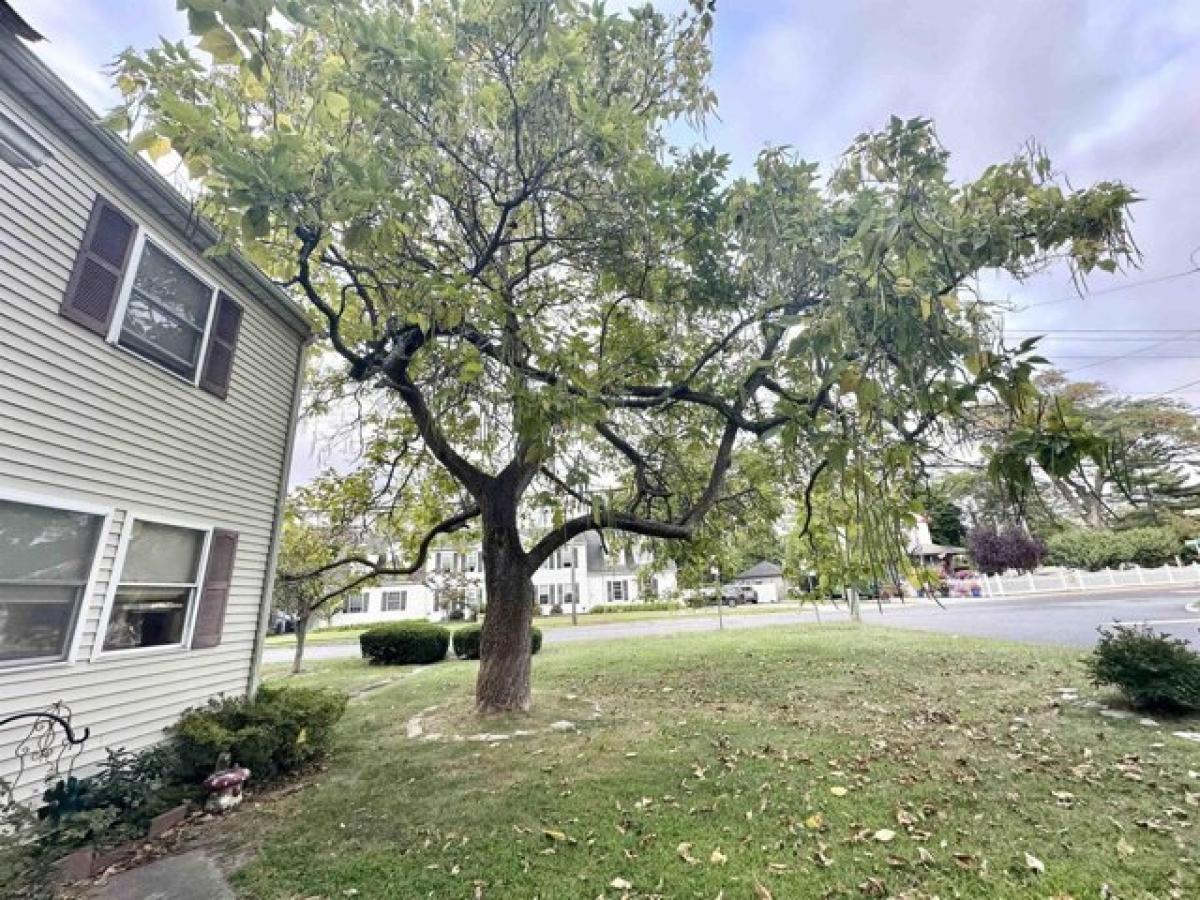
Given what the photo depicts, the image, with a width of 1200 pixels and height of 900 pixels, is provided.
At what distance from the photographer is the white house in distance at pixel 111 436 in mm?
4266

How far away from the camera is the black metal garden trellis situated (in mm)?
4152

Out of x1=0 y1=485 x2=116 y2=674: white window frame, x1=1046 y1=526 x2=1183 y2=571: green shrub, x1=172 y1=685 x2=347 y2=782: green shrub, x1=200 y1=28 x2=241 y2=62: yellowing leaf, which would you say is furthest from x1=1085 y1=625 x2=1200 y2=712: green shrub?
x1=1046 y1=526 x2=1183 y2=571: green shrub

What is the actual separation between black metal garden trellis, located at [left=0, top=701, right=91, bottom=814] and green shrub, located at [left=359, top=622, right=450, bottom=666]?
10101mm

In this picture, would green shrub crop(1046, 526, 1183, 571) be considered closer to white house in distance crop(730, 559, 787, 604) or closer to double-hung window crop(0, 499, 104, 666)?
white house in distance crop(730, 559, 787, 604)

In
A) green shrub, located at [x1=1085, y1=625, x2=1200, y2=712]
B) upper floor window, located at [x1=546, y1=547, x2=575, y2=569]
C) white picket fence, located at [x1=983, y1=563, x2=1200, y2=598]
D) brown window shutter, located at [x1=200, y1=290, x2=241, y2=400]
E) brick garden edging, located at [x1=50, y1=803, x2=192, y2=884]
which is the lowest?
brick garden edging, located at [x1=50, y1=803, x2=192, y2=884]

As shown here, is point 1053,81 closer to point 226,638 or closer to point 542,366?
point 542,366

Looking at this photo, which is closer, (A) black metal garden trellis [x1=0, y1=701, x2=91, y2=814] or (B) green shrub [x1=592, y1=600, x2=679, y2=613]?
(A) black metal garden trellis [x1=0, y1=701, x2=91, y2=814]

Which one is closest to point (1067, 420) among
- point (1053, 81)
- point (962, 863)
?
point (962, 863)

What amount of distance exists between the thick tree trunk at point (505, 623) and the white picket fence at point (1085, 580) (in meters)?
30.8

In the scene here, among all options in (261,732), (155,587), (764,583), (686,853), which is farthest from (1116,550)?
(155,587)

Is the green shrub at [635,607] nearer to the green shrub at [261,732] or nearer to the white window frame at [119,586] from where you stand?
the green shrub at [261,732]

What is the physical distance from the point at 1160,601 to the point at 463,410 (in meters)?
24.9

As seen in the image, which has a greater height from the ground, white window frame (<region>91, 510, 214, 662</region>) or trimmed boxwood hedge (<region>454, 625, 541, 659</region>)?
white window frame (<region>91, 510, 214, 662</region>)

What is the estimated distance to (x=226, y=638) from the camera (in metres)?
6.38
